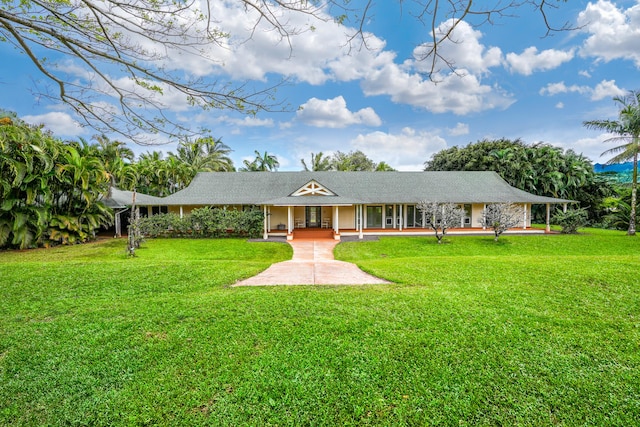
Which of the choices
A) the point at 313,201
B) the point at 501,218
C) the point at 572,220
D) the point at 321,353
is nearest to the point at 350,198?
the point at 313,201

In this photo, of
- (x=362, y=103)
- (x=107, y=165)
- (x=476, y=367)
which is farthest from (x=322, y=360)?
(x=107, y=165)

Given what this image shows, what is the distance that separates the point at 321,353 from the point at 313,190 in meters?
16.6

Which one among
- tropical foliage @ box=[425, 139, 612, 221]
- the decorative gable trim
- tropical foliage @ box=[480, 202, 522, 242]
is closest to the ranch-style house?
the decorative gable trim

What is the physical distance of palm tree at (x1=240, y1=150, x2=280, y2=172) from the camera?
4062cm

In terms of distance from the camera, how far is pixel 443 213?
53.4ft

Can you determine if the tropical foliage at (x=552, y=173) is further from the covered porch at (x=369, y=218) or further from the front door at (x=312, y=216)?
the front door at (x=312, y=216)

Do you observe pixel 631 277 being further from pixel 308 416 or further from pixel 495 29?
pixel 308 416

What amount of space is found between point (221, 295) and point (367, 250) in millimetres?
10123

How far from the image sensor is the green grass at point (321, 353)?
10.2 feet

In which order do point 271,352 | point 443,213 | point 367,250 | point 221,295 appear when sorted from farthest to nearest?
point 443,213 → point 367,250 → point 221,295 → point 271,352

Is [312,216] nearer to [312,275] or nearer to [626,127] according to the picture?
[312,275]

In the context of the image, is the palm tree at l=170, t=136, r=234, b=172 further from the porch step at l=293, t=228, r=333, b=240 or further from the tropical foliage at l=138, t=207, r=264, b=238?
the porch step at l=293, t=228, r=333, b=240

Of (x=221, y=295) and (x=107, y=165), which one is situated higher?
(x=107, y=165)

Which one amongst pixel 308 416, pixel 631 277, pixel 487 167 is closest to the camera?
pixel 308 416
